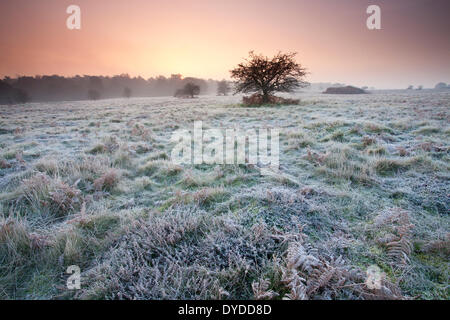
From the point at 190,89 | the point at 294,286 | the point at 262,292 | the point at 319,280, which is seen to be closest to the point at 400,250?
the point at 319,280

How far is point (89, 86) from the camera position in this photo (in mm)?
83250

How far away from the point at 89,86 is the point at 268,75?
87.4m

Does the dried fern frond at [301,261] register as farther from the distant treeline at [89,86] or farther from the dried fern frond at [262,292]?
the distant treeline at [89,86]

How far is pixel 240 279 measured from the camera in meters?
1.98

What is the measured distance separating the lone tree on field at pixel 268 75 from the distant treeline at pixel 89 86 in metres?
42.8

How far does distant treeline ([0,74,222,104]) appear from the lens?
72.2m

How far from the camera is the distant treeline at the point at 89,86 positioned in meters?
72.2

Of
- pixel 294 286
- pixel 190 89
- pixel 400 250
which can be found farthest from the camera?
pixel 190 89

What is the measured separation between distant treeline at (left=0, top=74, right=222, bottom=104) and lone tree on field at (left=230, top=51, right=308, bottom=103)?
4281 centimetres

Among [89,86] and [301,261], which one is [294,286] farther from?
[89,86]

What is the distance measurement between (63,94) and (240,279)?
9850 cm

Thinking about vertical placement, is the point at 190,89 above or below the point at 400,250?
above
